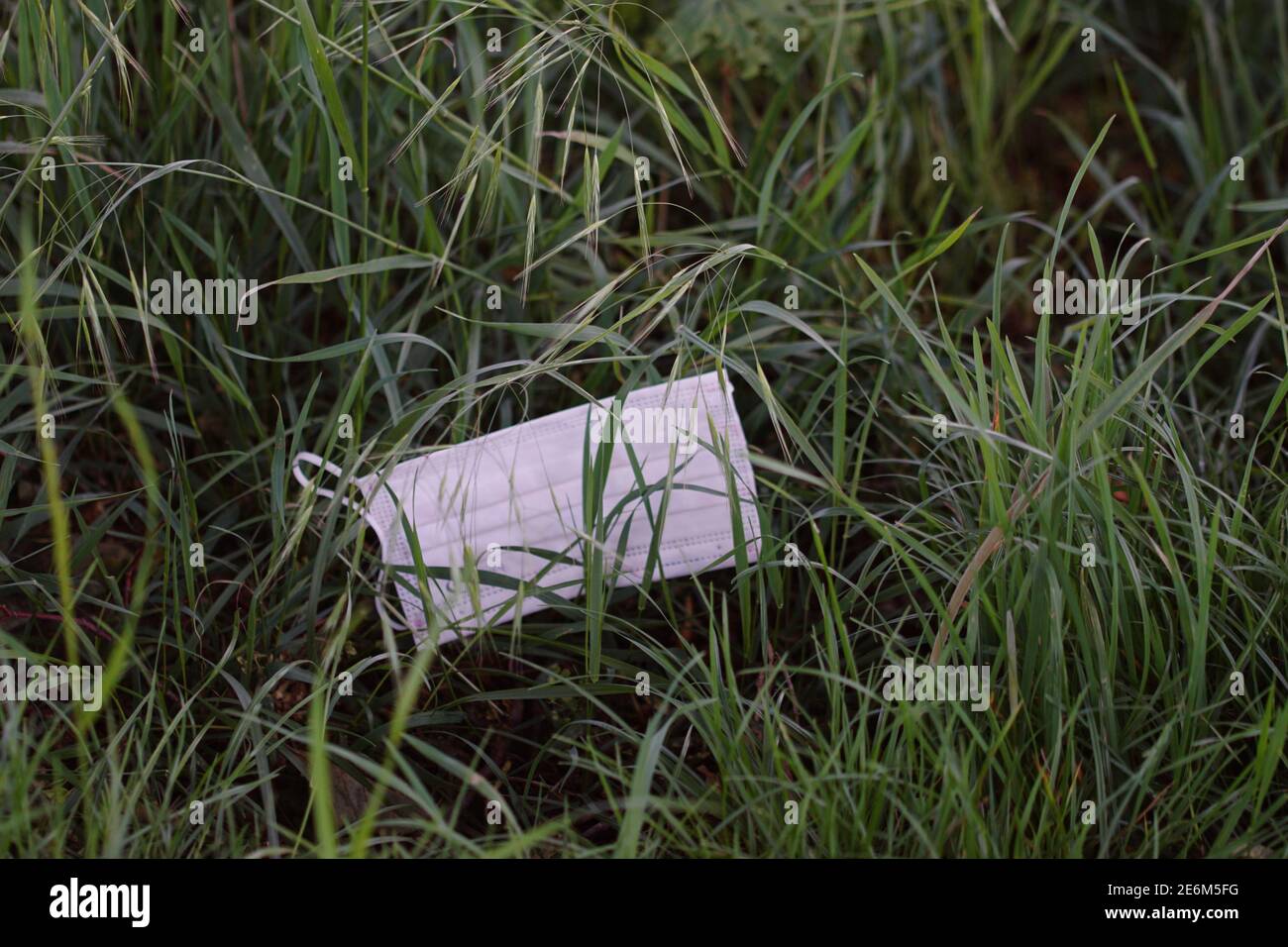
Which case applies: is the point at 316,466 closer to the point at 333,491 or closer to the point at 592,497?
the point at 333,491

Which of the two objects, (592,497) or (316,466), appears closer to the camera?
(592,497)

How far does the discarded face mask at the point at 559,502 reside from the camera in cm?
166

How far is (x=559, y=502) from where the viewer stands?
5.69 feet

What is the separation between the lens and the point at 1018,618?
1.48m

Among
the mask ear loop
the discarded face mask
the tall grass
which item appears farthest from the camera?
the discarded face mask

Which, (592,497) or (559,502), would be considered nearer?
(592,497)

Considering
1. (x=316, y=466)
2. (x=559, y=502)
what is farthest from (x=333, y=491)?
(x=559, y=502)

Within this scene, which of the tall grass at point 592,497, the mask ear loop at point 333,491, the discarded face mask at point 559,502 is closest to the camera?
the tall grass at point 592,497

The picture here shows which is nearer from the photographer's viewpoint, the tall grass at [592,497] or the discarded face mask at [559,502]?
the tall grass at [592,497]

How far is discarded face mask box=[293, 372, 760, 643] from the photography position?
1664 mm

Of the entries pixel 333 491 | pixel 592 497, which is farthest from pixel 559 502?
pixel 333 491

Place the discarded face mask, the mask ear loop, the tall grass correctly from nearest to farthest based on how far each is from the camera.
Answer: the tall grass
the mask ear loop
the discarded face mask

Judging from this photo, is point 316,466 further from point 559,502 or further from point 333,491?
point 559,502

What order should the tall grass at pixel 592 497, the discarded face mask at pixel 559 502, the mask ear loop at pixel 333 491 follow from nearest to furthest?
the tall grass at pixel 592 497
the mask ear loop at pixel 333 491
the discarded face mask at pixel 559 502
